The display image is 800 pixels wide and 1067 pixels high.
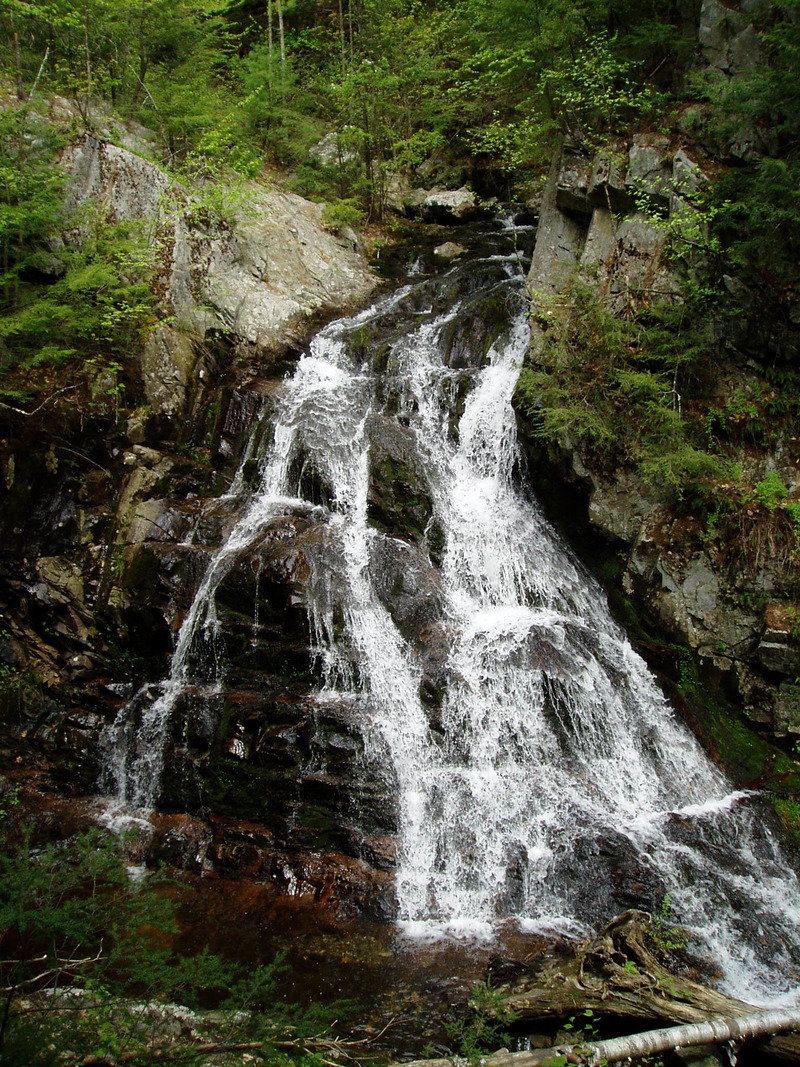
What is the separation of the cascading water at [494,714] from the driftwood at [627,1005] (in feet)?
3.83

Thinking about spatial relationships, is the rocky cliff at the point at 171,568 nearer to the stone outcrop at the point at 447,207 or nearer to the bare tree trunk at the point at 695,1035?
the bare tree trunk at the point at 695,1035

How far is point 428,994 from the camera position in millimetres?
4930

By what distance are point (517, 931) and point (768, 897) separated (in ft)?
8.14

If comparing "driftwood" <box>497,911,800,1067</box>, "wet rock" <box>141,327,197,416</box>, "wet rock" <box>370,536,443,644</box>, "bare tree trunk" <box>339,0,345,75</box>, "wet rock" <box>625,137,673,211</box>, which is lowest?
"driftwood" <box>497,911,800,1067</box>

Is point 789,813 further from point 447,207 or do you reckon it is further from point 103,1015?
point 447,207

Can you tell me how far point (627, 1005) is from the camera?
4.01 m

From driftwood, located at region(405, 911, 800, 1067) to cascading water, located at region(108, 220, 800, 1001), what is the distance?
117cm

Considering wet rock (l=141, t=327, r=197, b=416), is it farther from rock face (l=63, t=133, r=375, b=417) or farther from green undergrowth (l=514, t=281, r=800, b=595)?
green undergrowth (l=514, t=281, r=800, b=595)

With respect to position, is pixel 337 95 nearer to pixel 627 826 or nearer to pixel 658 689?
pixel 658 689

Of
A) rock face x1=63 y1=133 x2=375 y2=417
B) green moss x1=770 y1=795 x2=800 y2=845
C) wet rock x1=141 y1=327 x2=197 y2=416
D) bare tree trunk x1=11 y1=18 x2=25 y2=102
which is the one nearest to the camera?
green moss x1=770 y1=795 x2=800 y2=845

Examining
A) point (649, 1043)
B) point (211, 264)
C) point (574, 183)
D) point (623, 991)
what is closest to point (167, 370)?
point (211, 264)

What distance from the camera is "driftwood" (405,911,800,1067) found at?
345cm

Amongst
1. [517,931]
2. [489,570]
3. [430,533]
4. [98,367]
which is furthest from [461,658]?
[98,367]

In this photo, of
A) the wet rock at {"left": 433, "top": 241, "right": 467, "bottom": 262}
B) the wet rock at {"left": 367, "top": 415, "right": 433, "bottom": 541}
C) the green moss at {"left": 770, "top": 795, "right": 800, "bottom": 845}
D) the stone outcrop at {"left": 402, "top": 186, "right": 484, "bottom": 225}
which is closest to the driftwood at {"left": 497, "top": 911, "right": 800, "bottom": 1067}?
the green moss at {"left": 770, "top": 795, "right": 800, "bottom": 845}
